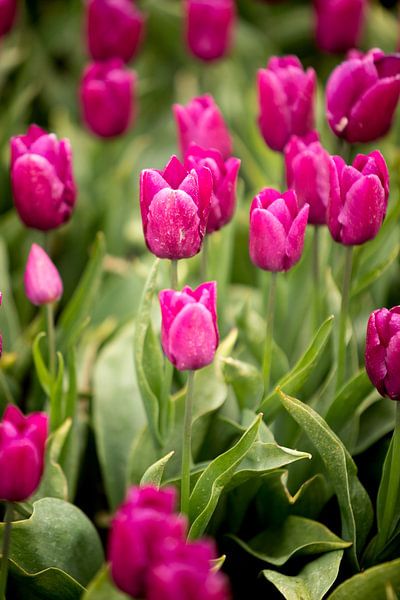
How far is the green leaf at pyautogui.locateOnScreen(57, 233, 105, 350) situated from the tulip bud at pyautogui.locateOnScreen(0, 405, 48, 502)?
37cm

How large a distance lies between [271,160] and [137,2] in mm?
802

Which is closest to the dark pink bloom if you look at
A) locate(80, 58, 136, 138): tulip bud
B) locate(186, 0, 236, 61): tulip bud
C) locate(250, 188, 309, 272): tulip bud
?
locate(250, 188, 309, 272): tulip bud

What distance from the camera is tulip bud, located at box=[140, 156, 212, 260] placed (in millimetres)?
826

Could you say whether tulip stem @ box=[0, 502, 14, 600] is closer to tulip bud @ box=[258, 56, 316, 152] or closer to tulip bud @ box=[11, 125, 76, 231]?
tulip bud @ box=[11, 125, 76, 231]

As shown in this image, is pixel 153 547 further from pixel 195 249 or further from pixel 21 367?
pixel 21 367

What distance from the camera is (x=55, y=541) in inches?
36.3

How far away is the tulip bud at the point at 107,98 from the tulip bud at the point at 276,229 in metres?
0.52

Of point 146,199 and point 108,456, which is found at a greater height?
point 146,199

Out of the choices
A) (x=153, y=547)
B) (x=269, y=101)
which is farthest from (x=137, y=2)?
(x=153, y=547)

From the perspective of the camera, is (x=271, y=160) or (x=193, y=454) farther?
(x=271, y=160)

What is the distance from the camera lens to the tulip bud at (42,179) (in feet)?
3.28

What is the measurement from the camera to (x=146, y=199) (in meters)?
0.85

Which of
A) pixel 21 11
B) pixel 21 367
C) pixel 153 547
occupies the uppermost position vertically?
pixel 153 547

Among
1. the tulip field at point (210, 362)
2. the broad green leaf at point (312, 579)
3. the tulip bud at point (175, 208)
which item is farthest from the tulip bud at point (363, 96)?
the broad green leaf at point (312, 579)
